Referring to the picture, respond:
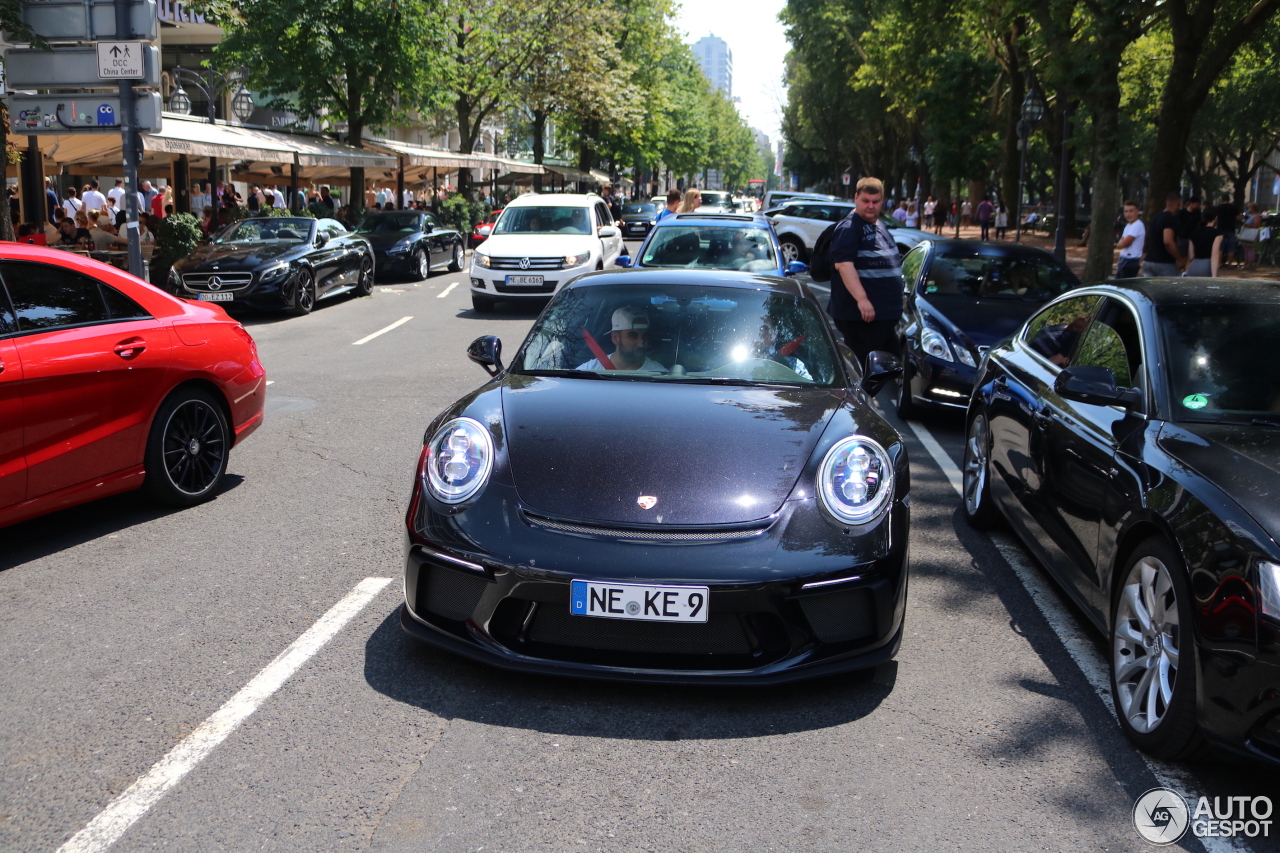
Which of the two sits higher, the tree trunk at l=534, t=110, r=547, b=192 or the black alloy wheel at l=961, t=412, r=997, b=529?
the tree trunk at l=534, t=110, r=547, b=192

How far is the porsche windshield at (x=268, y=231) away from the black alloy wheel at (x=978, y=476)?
547 inches

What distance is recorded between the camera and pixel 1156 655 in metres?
3.52

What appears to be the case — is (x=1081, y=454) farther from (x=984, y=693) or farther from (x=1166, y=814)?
(x=1166, y=814)

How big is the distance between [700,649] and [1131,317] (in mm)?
2369

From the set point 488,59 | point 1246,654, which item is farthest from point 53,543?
point 488,59

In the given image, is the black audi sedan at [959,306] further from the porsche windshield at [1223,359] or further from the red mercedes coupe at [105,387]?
the red mercedes coupe at [105,387]

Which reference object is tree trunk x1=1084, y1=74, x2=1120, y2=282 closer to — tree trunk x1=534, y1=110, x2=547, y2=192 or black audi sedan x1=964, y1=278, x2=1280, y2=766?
black audi sedan x1=964, y1=278, x2=1280, y2=766

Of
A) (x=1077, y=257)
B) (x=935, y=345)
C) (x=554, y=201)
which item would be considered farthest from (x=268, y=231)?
(x=1077, y=257)

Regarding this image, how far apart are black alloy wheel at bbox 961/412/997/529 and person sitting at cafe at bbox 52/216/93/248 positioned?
739 inches

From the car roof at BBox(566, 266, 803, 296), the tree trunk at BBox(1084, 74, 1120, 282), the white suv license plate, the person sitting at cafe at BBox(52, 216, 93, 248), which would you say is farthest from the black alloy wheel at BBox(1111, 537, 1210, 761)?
the person sitting at cafe at BBox(52, 216, 93, 248)

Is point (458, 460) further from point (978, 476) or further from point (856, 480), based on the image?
point (978, 476)

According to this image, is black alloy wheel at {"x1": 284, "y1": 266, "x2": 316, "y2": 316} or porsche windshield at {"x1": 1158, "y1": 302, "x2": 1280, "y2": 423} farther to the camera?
black alloy wheel at {"x1": 284, "y1": 266, "x2": 316, "y2": 316}

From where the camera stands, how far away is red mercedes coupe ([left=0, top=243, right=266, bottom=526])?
5.22 m

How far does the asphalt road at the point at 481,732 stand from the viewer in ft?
10.1
